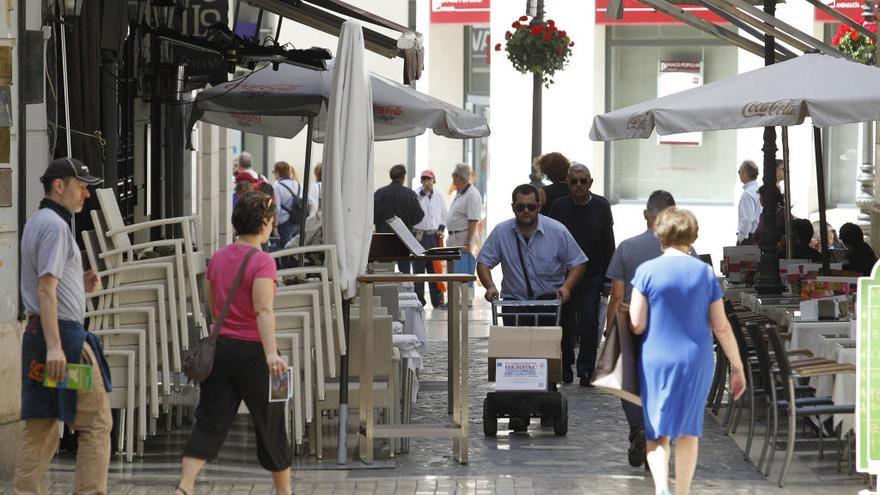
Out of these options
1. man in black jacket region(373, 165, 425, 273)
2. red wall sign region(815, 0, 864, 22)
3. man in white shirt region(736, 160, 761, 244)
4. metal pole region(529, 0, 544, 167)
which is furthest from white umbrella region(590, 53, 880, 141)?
red wall sign region(815, 0, 864, 22)

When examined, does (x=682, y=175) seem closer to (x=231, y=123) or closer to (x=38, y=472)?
(x=231, y=123)

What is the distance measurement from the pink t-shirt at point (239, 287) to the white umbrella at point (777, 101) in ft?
15.2

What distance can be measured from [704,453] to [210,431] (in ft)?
11.9

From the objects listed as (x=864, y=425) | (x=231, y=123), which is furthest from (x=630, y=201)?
(x=864, y=425)

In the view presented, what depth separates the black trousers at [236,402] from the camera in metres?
7.37

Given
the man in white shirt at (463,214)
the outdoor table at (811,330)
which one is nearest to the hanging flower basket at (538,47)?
the man in white shirt at (463,214)

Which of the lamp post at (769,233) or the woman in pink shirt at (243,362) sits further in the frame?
the lamp post at (769,233)

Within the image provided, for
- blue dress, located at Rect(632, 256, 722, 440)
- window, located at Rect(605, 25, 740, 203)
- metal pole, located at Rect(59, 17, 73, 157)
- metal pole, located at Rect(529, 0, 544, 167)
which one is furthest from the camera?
window, located at Rect(605, 25, 740, 203)

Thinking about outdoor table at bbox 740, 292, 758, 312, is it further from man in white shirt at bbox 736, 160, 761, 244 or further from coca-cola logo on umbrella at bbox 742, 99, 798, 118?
man in white shirt at bbox 736, 160, 761, 244

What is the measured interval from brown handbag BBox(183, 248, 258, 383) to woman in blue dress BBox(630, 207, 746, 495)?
1.89 m

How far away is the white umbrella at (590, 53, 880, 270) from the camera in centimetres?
1066

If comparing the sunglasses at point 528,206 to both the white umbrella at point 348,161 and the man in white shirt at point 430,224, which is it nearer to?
the white umbrella at point 348,161

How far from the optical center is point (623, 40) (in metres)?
27.5

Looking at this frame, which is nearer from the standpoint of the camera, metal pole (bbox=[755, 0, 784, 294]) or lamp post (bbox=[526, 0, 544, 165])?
metal pole (bbox=[755, 0, 784, 294])
